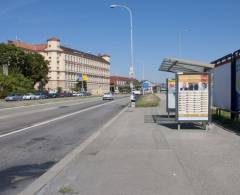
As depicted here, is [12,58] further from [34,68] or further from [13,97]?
[13,97]

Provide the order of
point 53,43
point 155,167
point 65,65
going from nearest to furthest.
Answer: point 155,167, point 65,65, point 53,43

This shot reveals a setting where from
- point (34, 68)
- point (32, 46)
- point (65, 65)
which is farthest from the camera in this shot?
point (32, 46)

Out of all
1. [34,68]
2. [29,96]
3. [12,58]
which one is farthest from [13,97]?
[34,68]

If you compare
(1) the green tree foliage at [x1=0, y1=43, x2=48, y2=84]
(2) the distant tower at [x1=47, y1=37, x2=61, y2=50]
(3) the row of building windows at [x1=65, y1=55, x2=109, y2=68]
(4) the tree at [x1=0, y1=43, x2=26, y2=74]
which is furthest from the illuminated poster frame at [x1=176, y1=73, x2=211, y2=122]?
(3) the row of building windows at [x1=65, y1=55, x2=109, y2=68]

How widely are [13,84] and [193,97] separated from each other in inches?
3084

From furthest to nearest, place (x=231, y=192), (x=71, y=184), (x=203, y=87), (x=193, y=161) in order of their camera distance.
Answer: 1. (x=203, y=87)
2. (x=193, y=161)
3. (x=71, y=184)
4. (x=231, y=192)

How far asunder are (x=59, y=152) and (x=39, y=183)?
4.23 metres

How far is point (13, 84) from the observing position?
90.2 m

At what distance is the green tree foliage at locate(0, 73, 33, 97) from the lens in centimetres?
8588

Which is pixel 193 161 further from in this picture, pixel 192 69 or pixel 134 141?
pixel 192 69

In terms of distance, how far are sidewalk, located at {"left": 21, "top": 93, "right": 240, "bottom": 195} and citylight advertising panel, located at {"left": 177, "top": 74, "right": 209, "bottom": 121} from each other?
7.86ft

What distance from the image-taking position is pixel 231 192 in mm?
6590

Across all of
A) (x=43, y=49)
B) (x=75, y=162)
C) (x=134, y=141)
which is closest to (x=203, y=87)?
(x=134, y=141)

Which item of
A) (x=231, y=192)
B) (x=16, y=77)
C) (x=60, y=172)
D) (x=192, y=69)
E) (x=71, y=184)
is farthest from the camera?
(x=16, y=77)
